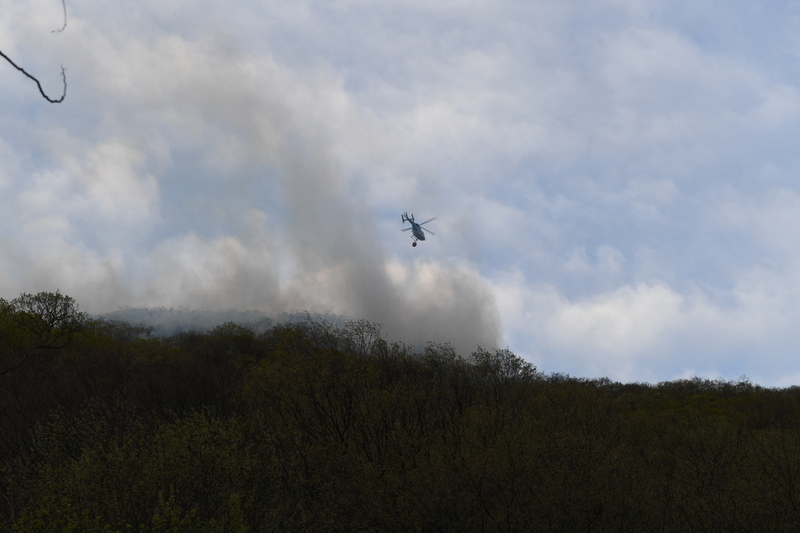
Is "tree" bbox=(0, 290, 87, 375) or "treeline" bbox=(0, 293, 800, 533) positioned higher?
"tree" bbox=(0, 290, 87, 375)

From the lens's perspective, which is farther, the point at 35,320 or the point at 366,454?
the point at 35,320

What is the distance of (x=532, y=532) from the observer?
27.2 meters

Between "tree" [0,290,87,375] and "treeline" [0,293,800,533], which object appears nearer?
"treeline" [0,293,800,533]

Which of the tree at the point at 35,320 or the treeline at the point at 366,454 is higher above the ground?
the tree at the point at 35,320

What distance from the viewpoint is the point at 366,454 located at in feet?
114

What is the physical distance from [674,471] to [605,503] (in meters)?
17.3

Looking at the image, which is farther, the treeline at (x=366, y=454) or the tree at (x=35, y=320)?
the tree at (x=35, y=320)

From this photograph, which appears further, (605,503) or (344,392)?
(344,392)

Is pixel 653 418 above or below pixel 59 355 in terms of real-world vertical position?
below

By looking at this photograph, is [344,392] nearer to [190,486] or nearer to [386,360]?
[386,360]

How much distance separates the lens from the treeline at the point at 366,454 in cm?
2477

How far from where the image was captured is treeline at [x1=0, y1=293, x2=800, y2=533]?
975 inches

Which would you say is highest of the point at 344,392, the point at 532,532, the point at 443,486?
the point at 344,392

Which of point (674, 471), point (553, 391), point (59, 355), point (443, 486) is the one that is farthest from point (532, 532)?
point (59, 355)
